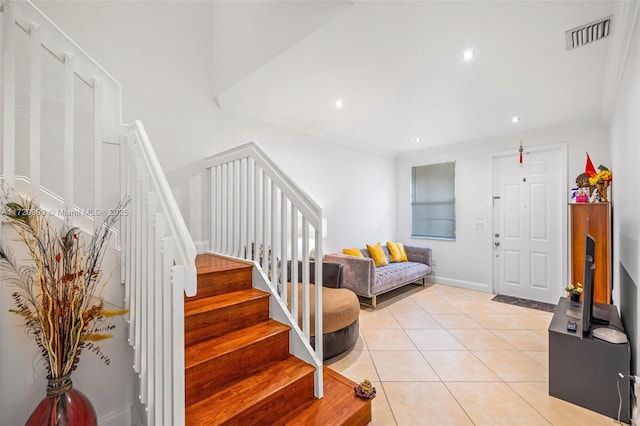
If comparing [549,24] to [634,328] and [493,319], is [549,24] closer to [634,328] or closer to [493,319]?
[634,328]

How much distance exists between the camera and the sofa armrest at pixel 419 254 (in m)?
4.94

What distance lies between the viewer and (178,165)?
8.87 ft

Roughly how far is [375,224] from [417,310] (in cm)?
192

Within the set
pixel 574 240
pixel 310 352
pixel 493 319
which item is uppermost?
pixel 574 240

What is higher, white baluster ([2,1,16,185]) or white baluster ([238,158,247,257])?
white baluster ([2,1,16,185])

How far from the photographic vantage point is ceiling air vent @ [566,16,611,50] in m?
1.81

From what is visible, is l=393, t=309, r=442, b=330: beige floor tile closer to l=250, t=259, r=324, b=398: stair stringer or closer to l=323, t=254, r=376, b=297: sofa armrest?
l=323, t=254, r=376, b=297: sofa armrest

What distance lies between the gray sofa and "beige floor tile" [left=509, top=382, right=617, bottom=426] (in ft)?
5.83

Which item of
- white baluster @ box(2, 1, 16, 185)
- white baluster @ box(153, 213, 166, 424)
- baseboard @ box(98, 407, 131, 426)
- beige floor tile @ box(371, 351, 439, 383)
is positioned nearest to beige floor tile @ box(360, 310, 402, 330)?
beige floor tile @ box(371, 351, 439, 383)

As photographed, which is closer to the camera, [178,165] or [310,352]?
[310,352]

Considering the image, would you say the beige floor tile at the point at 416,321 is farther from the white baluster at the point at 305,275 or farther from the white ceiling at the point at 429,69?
the white ceiling at the point at 429,69

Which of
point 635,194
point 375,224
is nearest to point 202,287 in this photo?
point 635,194

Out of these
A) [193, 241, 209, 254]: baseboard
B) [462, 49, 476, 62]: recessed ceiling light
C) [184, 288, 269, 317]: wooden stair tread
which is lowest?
[184, 288, 269, 317]: wooden stair tread

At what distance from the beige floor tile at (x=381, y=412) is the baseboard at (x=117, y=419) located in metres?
1.63
